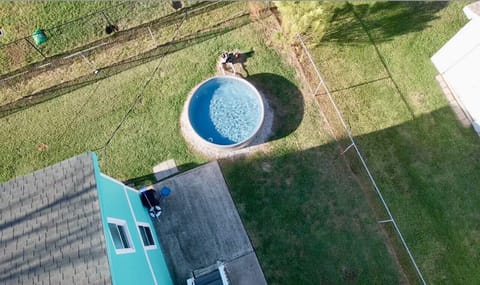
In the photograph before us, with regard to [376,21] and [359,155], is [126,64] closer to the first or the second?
[359,155]

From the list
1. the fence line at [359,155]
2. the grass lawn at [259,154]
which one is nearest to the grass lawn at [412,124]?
the fence line at [359,155]

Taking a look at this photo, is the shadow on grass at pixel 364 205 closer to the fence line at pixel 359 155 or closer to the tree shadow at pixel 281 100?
the fence line at pixel 359 155

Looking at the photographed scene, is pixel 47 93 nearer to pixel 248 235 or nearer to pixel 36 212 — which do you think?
pixel 36 212

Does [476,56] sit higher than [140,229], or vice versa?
[476,56]

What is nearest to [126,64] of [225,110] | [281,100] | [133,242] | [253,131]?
[225,110]

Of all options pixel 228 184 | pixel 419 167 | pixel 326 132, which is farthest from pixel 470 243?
pixel 228 184

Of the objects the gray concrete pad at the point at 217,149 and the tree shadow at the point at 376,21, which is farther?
the tree shadow at the point at 376,21
